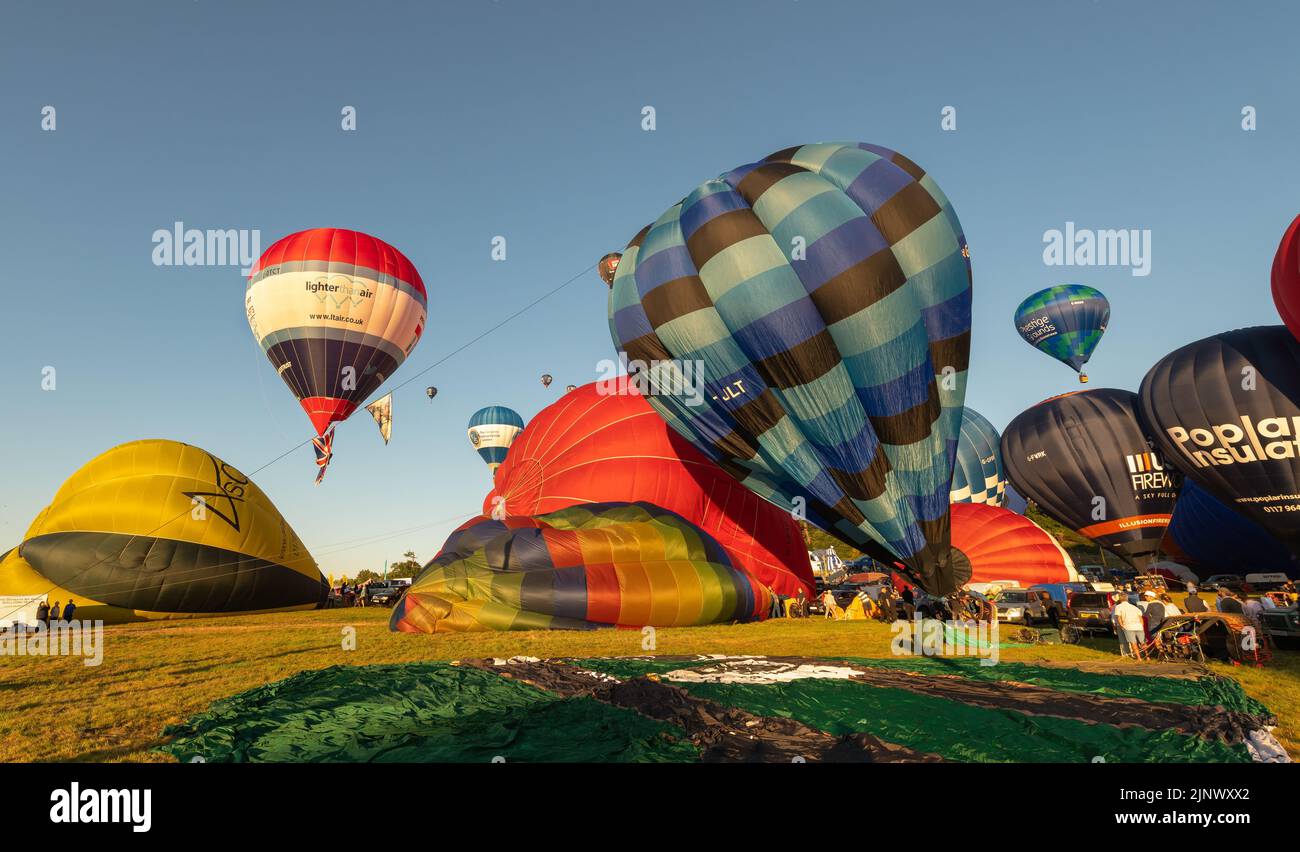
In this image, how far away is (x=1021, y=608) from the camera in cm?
1652

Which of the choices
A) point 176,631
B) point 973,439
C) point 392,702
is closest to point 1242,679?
point 392,702

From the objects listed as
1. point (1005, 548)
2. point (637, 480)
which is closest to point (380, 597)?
point (637, 480)

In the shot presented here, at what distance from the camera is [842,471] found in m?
11.8

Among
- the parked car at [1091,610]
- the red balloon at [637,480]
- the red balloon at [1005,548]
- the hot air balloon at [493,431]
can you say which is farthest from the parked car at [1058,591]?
the hot air balloon at [493,431]

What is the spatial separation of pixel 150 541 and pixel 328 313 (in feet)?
25.6

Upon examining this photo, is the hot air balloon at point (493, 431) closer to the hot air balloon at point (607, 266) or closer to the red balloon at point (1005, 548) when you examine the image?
the hot air balloon at point (607, 266)

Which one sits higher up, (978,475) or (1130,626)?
(978,475)

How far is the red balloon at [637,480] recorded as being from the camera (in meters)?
18.5

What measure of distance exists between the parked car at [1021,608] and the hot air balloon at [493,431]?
34.4m

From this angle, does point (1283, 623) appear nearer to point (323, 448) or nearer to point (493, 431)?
point (323, 448)

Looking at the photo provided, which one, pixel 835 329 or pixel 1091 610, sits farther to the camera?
pixel 1091 610

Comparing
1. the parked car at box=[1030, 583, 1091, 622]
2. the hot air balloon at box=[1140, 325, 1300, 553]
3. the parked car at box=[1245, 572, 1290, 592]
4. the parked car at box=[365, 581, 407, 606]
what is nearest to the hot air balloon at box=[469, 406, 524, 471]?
the parked car at box=[365, 581, 407, 606]
